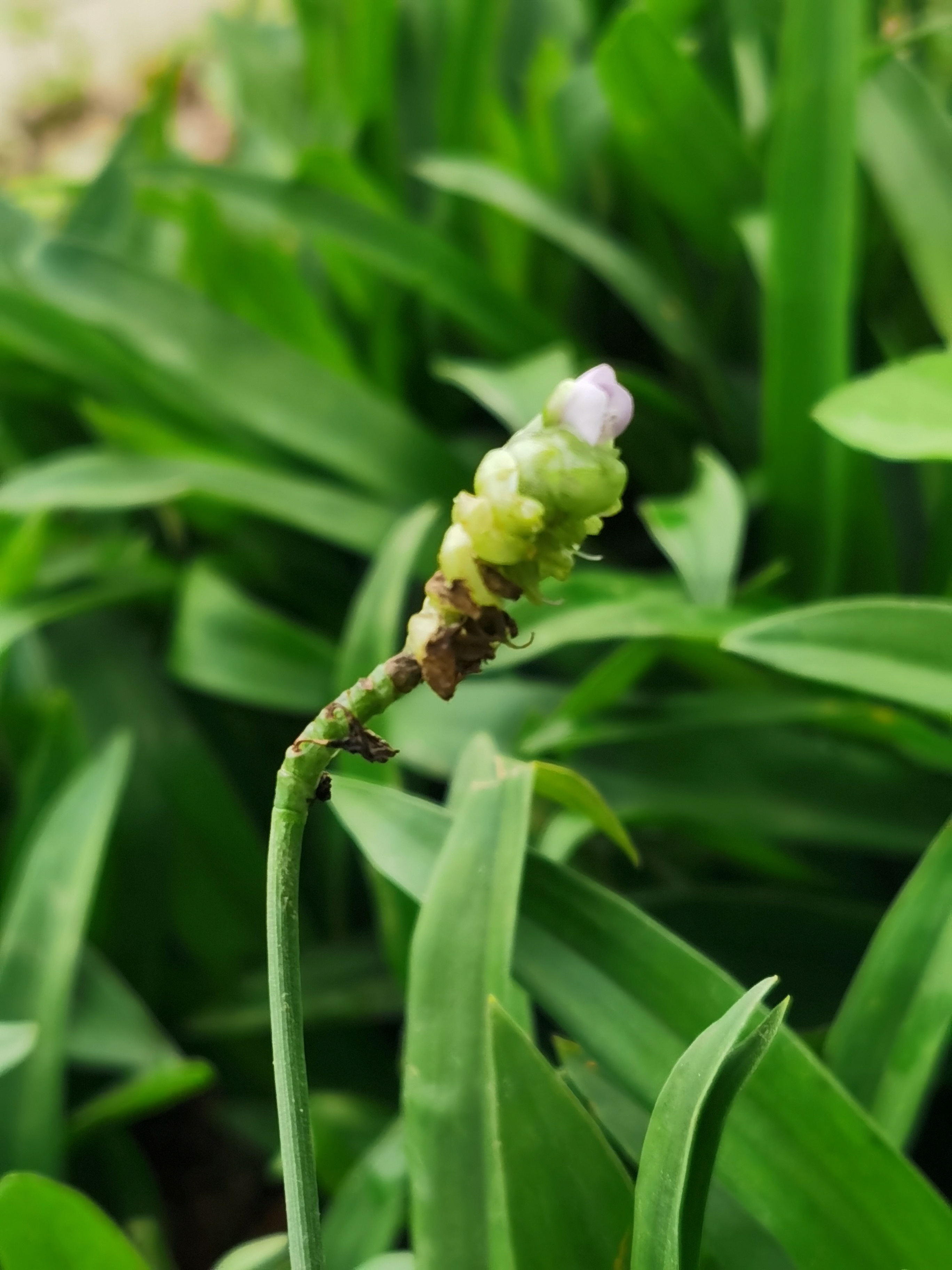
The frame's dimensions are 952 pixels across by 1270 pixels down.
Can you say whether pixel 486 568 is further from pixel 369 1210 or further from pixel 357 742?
pixel 369 1210

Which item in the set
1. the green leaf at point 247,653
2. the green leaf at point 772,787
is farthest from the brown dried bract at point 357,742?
the green leaf at point 247,653

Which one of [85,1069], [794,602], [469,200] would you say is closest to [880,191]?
[794,602]

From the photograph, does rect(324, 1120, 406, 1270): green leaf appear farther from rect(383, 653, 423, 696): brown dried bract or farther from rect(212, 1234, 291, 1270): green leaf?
rect(383, 653, 423, 696): brown dried bract

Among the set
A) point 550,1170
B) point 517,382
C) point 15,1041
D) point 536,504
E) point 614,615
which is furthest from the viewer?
point 517,382

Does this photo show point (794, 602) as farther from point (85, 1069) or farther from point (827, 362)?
point (85, 1069)

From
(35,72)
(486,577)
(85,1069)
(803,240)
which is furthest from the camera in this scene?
(35,72)

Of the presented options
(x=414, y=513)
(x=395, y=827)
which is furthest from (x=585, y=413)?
(x=414, y=513)
